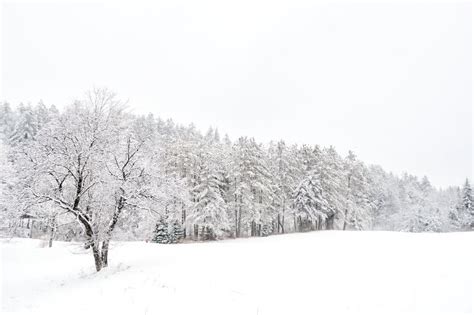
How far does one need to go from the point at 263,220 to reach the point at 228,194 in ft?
21.1

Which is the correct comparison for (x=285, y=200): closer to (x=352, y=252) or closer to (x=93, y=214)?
(x=352, y=252)

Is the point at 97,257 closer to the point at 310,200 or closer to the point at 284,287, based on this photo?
the point at 284,287

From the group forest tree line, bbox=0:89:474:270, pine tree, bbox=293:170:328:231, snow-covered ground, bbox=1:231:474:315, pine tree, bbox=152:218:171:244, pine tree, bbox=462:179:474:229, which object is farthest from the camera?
pine tree, bbox=462:179:474:229

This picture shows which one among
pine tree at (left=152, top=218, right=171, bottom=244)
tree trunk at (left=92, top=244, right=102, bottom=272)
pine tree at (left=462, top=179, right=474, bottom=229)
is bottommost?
pine tree at (left=152, top=218, right=171, bottom=244)

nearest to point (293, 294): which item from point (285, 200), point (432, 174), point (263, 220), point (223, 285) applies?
point (223, 285)

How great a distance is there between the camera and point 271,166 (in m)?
46.5

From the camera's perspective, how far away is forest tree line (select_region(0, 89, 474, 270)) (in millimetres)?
15281

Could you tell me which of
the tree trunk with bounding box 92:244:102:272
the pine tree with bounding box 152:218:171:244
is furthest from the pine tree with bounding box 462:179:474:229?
the tree trunk with bounding box 92:244:102:272

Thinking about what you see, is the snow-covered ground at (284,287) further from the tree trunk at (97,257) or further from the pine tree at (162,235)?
the pine tree at (162,235)

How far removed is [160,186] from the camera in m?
17.1

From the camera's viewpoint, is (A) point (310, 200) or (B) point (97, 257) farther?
(A) point (310, 200)

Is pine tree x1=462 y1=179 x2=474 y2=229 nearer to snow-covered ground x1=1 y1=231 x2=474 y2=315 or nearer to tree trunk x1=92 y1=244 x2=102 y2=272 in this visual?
snow-covered ground x1=1 y1=231 x2=474 y2=315

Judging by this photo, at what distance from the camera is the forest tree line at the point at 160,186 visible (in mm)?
15281

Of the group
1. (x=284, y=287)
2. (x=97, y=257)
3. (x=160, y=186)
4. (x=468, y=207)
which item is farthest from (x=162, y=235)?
(x=468, y=207)
